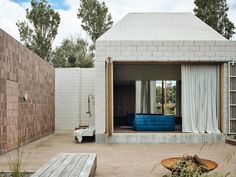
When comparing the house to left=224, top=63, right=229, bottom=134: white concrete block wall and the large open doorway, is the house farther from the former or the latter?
the large open doorway

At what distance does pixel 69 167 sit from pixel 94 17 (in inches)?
683

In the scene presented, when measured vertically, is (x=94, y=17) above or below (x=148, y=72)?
above

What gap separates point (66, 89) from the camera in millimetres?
14398

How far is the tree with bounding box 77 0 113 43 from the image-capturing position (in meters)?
20.5

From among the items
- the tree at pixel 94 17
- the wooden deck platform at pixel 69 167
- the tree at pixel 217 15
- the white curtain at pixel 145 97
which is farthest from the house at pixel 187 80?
the tree at pixel 94 17

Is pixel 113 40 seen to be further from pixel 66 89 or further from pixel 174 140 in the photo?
pixel 66 89

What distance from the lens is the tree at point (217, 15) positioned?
59.3ft

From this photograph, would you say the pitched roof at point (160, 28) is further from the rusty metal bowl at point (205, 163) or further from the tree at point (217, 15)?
the tree at point (217, 15)

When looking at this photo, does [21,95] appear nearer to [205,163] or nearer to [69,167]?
[69,167]

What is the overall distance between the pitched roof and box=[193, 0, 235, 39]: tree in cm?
725

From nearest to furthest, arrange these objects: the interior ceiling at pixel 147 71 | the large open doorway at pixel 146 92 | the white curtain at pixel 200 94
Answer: the white curtain at pixel 200 94 < the interior ceiling at pixel 147 71 < the large open doorway at pixel 146 92

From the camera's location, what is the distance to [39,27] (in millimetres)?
18797

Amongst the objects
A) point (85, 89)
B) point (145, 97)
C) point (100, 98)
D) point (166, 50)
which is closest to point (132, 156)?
point (100, 98)

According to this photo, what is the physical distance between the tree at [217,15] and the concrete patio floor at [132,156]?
10.8 meters
